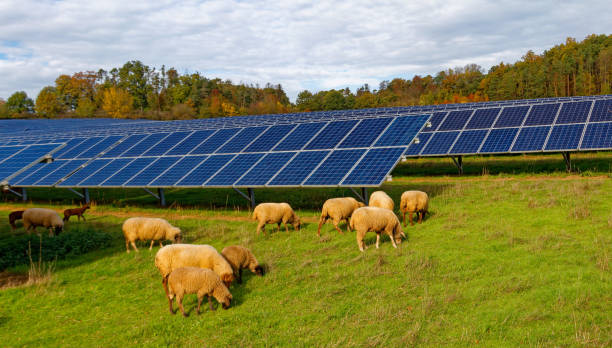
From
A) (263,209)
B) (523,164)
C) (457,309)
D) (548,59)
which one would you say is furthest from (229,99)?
(457,309)

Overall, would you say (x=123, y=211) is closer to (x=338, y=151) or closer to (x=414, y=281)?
(x=338, y=151)

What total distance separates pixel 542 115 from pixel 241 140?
21.5 metres

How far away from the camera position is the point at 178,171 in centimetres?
2247

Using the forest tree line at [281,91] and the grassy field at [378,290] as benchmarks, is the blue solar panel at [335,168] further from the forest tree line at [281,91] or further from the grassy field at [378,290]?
the forest tree line at [281,91]

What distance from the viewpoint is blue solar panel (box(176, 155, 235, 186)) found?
20.7 meters

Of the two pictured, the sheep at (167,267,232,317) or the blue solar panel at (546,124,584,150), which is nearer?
the sheep at (167,267,232,317)

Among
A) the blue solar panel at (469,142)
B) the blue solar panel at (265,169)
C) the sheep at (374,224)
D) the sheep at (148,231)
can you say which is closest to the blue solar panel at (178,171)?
the blue solar panel at (265,169)

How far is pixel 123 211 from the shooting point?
928 inches

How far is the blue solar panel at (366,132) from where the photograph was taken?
20.6 m

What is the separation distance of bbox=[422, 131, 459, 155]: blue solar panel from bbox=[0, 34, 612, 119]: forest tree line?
71.5 m

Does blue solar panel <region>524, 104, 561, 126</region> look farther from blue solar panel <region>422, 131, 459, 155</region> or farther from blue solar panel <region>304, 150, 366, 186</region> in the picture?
blue solar panel <region>304, 150, 366, 186</region>

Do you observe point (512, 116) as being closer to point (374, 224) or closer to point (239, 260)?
point (374, 224)

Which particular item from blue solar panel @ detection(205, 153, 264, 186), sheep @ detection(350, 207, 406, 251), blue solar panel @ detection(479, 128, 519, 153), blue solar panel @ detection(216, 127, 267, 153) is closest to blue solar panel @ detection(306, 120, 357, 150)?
blue solar panel @ detection(205, 153, 264, 186)

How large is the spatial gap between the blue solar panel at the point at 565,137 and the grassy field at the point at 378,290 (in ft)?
27.1
